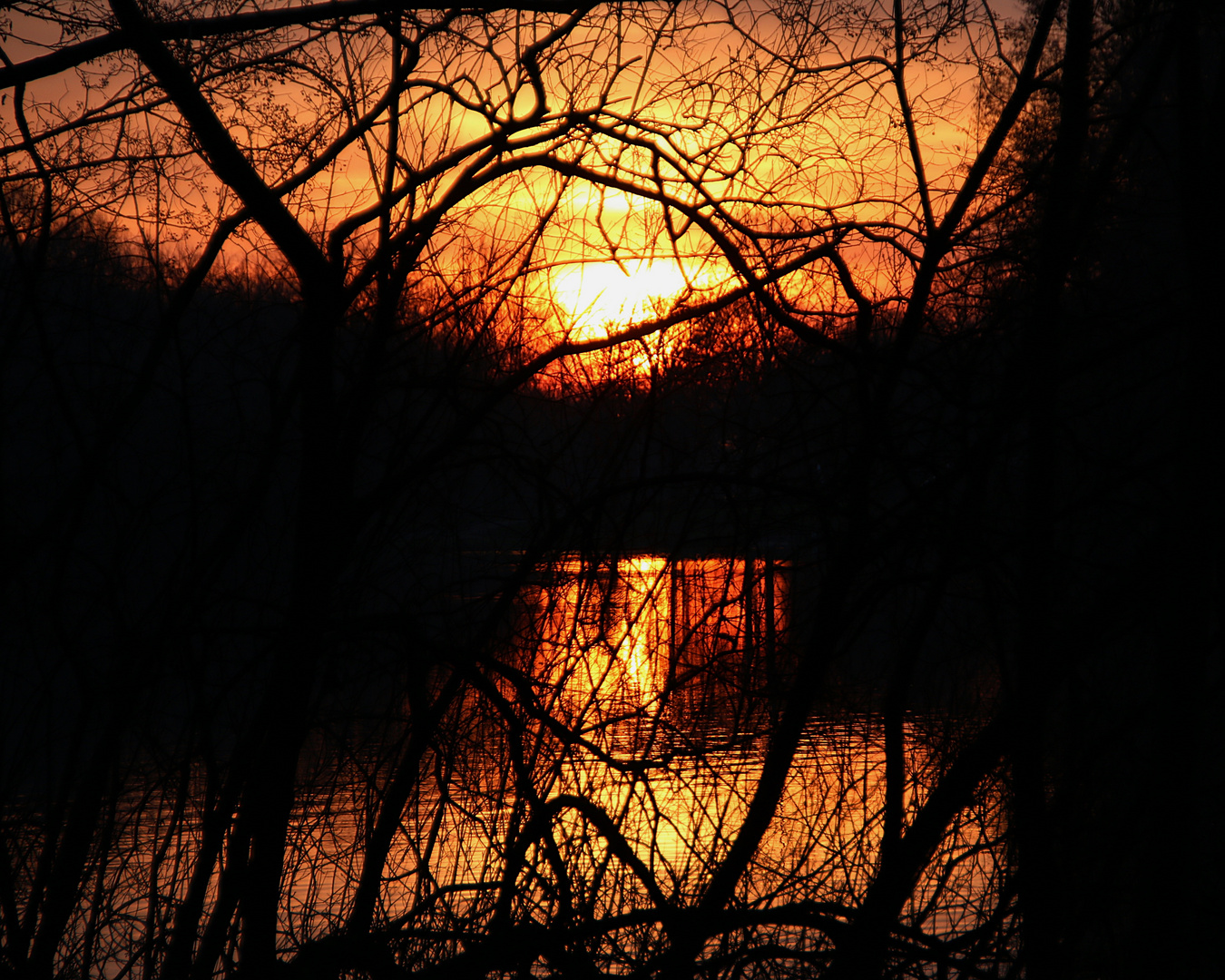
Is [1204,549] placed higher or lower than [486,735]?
higher

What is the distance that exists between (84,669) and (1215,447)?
2.89 m

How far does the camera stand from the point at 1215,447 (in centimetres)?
202

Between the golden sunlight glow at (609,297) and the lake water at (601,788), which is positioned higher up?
the golden sunlight glow at (609,297)

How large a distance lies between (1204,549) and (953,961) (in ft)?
3.42

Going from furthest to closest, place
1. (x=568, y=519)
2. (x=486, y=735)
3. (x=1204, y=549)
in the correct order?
(x=486, y=735) → (x=568, y=519) → (x=1204, y=549)

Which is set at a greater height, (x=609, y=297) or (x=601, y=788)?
(x=609, y=297)

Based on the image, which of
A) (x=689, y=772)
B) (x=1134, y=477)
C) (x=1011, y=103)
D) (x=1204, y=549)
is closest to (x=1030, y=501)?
(x=1134, y=477)

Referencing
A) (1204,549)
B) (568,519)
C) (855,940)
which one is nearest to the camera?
(1204,549)

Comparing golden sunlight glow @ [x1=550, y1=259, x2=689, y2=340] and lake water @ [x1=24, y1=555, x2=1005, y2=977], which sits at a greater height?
golden sunlight glow @ [x1=550, y1=259, x2=689, y2=340]

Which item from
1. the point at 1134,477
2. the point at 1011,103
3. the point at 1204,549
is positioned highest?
the point at 1011,103

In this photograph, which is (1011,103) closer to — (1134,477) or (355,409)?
(1134,477)

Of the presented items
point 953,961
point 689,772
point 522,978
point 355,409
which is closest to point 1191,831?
point 953,961

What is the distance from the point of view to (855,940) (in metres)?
2.23

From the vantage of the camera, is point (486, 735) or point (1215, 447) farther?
point (486, 735)
